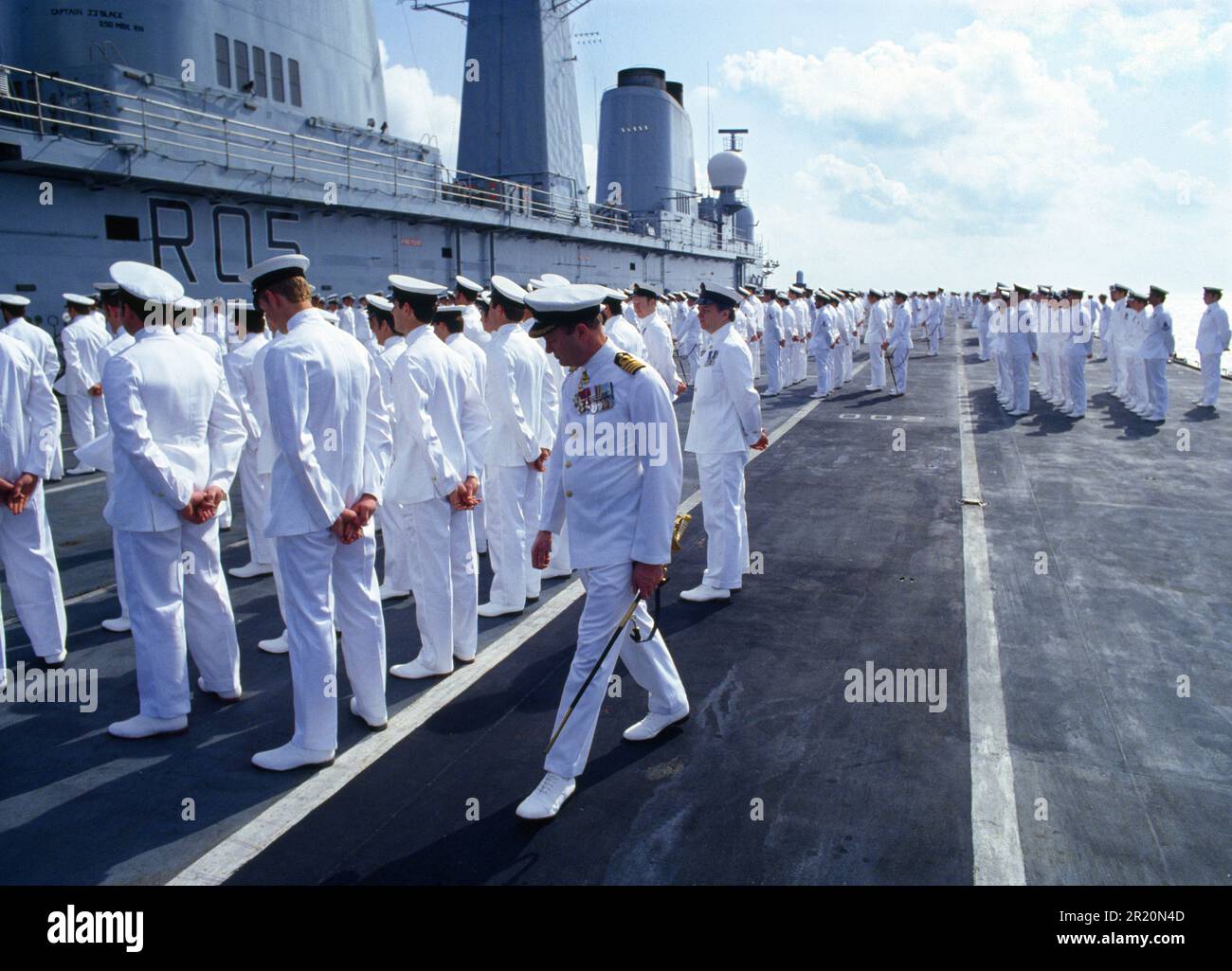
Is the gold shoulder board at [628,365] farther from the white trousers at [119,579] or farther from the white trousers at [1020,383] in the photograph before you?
the white trousers at [1020,383]

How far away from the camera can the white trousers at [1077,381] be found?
48.9ft

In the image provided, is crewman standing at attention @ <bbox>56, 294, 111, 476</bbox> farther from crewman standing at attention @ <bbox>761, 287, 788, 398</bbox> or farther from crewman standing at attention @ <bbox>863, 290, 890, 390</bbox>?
crewman standing at attention @ <bbox>863, 290, 890, 390</bbox>

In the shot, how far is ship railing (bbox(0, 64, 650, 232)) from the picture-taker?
13562mm

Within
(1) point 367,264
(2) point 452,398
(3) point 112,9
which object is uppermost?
(3) point 112,9

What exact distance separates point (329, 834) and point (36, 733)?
6.42 ft

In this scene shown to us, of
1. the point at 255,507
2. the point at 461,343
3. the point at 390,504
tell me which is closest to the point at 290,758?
the point at 390,504

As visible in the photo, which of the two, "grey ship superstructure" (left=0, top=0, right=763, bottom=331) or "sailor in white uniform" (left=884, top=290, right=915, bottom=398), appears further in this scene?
"sailor in white uniform" (left=884, top=290, right=915, bottom=398)

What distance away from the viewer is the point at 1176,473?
10.4m

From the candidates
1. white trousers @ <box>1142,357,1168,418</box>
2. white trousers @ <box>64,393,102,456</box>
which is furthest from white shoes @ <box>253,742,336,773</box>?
white trousers @ <box>1142,357,1168,418</box>

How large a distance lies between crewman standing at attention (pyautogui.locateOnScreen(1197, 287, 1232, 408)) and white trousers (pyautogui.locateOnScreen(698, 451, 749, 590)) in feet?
42.6
